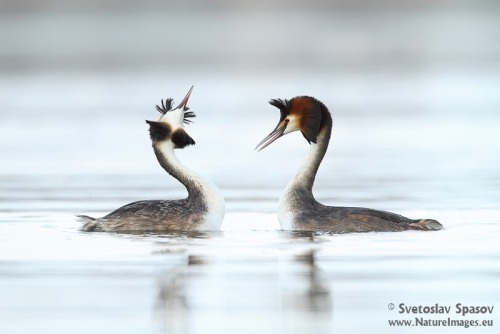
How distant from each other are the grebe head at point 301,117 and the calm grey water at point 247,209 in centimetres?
93

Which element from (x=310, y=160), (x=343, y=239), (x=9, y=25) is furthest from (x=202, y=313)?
(x=9, y=25)

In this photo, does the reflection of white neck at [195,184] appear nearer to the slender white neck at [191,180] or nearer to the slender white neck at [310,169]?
the slender white neck at [191,180]

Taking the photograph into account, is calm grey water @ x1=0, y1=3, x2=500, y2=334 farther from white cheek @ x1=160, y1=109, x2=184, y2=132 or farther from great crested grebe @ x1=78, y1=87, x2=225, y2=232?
white cheek @ x1=160, y1=109, x2=184, y2=132

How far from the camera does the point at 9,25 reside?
3115 inches

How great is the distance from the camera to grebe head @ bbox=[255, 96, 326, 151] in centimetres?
1516

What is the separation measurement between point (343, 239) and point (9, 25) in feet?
219

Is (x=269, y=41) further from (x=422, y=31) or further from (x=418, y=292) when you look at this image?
(x=418, y=292)

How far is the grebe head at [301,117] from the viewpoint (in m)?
15.2

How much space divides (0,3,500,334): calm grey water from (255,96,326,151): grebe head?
0.93m

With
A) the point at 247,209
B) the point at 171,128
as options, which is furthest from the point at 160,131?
the point at 247,209

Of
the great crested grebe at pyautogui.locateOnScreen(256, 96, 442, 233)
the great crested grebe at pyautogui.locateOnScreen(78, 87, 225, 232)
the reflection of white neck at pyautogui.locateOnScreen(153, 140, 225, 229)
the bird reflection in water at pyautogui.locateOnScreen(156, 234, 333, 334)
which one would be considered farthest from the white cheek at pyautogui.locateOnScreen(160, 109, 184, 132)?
the bird reflection in water at pyautogui.locateOnScreen(156, 234, 333, 334)

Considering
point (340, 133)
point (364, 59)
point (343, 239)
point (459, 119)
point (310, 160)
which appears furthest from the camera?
point (364, 59)

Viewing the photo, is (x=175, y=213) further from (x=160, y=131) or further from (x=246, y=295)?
(x=246, y=295)

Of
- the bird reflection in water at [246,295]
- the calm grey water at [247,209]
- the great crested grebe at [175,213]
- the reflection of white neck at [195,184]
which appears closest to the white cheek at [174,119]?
the great crested grebe at [175,213]
